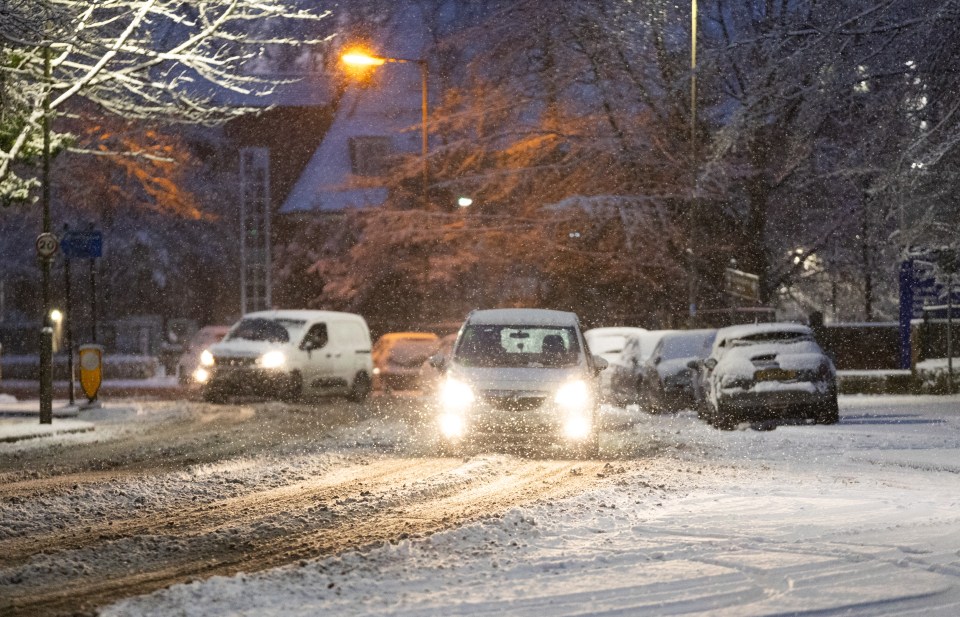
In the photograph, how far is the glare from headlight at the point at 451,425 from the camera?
52.6 ft

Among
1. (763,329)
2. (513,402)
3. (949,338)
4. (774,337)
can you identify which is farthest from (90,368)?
(949,338)

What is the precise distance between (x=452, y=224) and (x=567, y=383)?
2253 cm

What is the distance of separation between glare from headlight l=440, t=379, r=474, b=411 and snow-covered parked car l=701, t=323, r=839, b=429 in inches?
228

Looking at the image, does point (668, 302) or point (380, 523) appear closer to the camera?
point (380, 523)

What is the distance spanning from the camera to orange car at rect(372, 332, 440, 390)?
3156 cm

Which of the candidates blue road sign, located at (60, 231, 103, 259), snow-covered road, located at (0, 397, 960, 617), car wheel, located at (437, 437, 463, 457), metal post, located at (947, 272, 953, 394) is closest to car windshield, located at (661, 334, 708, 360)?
metal post, located at (947, 272, 953, 394)

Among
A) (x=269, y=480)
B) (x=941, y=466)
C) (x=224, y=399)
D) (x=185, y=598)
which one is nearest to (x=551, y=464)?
(x=269, y=480)

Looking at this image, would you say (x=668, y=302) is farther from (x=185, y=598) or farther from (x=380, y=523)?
(x=185, y=598)

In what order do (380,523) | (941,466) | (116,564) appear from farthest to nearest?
(941,466) → (380,523) → (116,564)

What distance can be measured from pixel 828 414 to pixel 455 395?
24.0ft

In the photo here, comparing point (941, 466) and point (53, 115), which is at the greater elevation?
point (53, 115)

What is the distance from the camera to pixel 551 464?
50.6 ft

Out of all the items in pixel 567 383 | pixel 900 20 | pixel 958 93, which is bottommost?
pixel 567 383

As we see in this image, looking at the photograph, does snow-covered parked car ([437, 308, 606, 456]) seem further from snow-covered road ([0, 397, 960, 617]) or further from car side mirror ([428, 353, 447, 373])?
snow-covered road ([0, 397, 960, 617])
